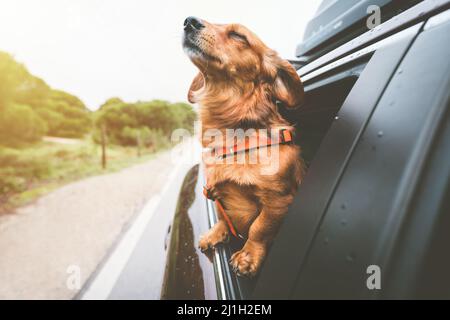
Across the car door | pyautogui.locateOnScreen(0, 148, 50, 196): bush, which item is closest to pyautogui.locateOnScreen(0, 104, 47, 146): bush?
pyautogui.locateOnScreen(0, 148, 50, 196): bush

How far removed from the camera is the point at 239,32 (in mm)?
1560

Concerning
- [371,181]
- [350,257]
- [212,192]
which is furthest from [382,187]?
[212,192]

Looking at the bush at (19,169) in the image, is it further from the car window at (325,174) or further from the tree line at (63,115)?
the car window at (325,174)

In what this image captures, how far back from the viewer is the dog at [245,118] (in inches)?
47.9

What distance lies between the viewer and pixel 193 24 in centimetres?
152

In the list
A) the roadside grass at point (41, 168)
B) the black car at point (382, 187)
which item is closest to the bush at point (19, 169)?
the roadside grass at point (41, 168)

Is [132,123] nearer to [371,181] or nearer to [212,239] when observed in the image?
[212,239]

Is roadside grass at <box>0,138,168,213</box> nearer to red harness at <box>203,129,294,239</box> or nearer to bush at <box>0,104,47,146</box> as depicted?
bush at <box>0,104,47,146</box>

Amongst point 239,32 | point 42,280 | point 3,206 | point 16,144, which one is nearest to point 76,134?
point 16,144

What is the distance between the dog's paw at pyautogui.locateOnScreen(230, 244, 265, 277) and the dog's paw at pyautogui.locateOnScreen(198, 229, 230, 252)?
0.21 meters

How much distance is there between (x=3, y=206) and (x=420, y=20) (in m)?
8.47

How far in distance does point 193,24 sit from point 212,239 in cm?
113

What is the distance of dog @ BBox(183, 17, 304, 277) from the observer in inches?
47.9
